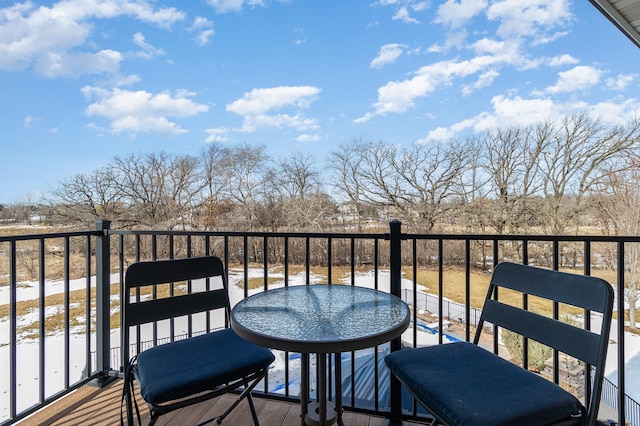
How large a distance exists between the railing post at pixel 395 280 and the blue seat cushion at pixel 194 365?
78 cm

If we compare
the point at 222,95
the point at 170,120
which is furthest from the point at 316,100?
the point at 170,120

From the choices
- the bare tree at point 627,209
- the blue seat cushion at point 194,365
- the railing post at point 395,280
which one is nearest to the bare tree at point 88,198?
the blue seat cushion at point 194,365

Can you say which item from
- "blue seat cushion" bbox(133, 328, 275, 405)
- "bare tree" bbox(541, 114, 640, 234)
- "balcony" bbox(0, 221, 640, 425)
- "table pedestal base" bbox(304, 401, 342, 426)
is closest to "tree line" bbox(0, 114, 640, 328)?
"bare tree" bbox(541, 114, 640, 234)

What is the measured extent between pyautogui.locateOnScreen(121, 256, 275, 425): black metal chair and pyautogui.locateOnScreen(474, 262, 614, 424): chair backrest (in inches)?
44.2

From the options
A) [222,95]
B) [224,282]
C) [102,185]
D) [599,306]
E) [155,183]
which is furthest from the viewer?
[222,95]

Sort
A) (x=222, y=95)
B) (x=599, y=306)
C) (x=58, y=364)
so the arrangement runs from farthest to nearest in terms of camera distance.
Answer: (x=222, y=95) < (x=58, y=364) < (x=599, y=306)

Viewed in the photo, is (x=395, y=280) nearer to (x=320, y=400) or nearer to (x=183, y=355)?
(x=320, y=400)

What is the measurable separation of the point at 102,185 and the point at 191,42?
5984 mm

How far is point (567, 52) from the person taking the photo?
34.5 ft

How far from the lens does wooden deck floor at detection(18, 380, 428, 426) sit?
1.80 meters

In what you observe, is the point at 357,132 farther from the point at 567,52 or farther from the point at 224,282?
the point at 224,282

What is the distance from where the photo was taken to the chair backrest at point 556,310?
1077mm

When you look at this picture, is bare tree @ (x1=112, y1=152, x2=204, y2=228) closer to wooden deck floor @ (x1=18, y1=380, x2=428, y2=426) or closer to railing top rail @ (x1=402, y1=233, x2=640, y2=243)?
wooden deck floor @ (x1=18, y1=380, x2=428, y2=426)

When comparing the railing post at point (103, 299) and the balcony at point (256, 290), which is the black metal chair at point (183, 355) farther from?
the railing post at point (103, 299)
